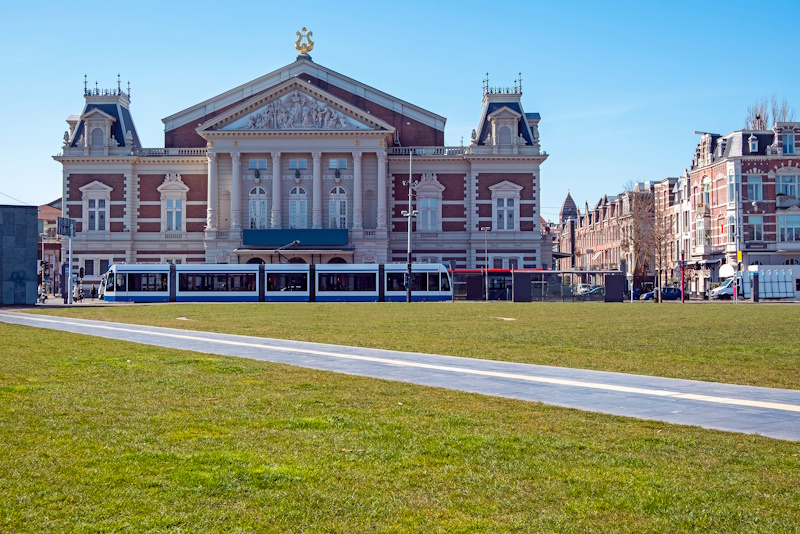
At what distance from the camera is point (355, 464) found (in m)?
7.73

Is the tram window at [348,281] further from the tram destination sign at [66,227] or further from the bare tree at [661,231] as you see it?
the bare tree at [661,231]

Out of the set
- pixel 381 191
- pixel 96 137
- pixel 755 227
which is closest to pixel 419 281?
pixel 381 191

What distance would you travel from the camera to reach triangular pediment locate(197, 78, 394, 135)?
74.0 m

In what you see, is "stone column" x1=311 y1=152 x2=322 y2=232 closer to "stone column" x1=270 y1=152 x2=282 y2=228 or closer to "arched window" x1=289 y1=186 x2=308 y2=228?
"arched window" x1=289 y1=186 x2=308 y2=228

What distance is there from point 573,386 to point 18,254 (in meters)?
46.3

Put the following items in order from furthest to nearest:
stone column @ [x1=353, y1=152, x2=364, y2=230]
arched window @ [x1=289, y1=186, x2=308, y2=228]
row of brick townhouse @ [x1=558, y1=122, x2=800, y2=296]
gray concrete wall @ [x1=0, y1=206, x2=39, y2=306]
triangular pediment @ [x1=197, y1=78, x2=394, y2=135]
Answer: row of brick townhouse @ [x1=558, y1=122, x2=800, y2=296] → arched window @ [x1=289, y1=186, x2=308, y2=228] → stone column @ [x1=353, y1=152, x2=364, y2=230] → triangular pediment @ [x1=197, y1=78, x2=394, y2=135] → gray concrete wall @ [x1=0, y1=206, x2=39, y2=306]

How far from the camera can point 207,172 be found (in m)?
78.4

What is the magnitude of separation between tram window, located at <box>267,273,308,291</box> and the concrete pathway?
43.4 meters

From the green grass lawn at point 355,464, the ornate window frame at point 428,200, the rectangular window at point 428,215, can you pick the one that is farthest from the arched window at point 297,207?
the green grass lawn at point 355,464

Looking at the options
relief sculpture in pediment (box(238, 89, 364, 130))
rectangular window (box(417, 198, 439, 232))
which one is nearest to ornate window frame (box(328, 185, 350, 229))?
relief sculpture in pediment (box(238, 89, 364, 130))

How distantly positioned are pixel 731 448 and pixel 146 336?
19.5 meters

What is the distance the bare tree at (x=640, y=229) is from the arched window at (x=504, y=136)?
23.3 meters

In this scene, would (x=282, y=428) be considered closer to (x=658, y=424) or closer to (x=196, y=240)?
(x=658, y=424)

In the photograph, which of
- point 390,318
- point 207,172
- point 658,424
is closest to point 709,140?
point 207,172
